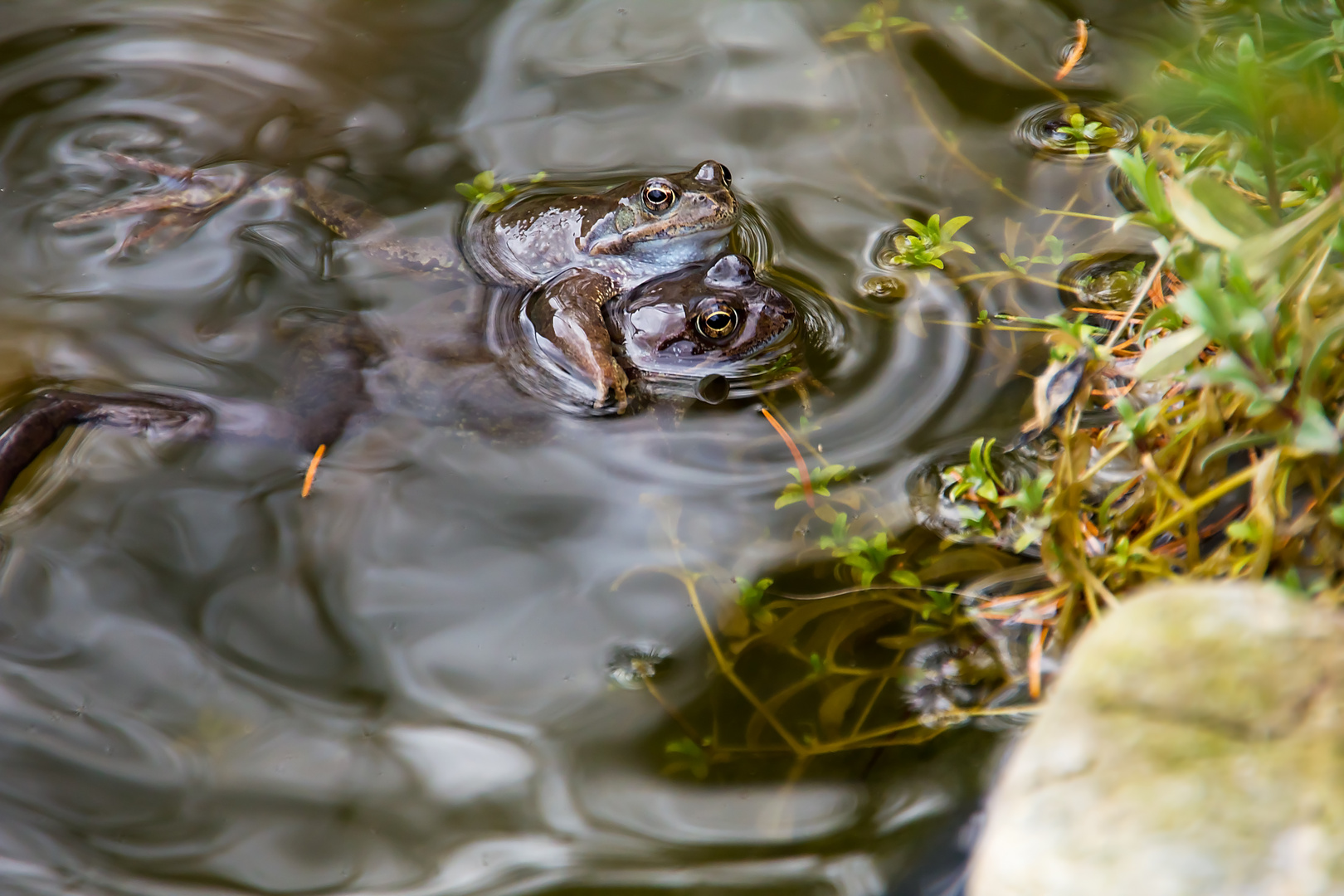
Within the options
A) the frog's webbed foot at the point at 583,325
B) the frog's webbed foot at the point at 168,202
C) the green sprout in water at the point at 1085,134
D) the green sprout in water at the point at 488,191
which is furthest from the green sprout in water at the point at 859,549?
the frog's webbed foot at the point at 168,202

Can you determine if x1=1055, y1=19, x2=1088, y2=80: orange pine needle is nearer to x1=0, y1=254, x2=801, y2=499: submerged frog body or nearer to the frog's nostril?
the frog's nostril

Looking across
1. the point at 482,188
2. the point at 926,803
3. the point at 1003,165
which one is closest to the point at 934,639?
the point at 926,803

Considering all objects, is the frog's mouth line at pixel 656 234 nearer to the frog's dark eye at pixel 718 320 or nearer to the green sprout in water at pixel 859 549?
the frog's dark eye at pixel 718 320

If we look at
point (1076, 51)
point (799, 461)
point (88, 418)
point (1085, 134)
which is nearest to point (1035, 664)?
point (799, 461)

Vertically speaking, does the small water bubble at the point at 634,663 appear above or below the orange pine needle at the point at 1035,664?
below

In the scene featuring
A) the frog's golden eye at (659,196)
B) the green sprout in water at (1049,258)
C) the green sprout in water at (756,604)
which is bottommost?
the green sprout in water at (756,604)

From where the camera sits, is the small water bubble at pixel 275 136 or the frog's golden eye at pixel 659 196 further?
the small water bubble at pixel 275 136
